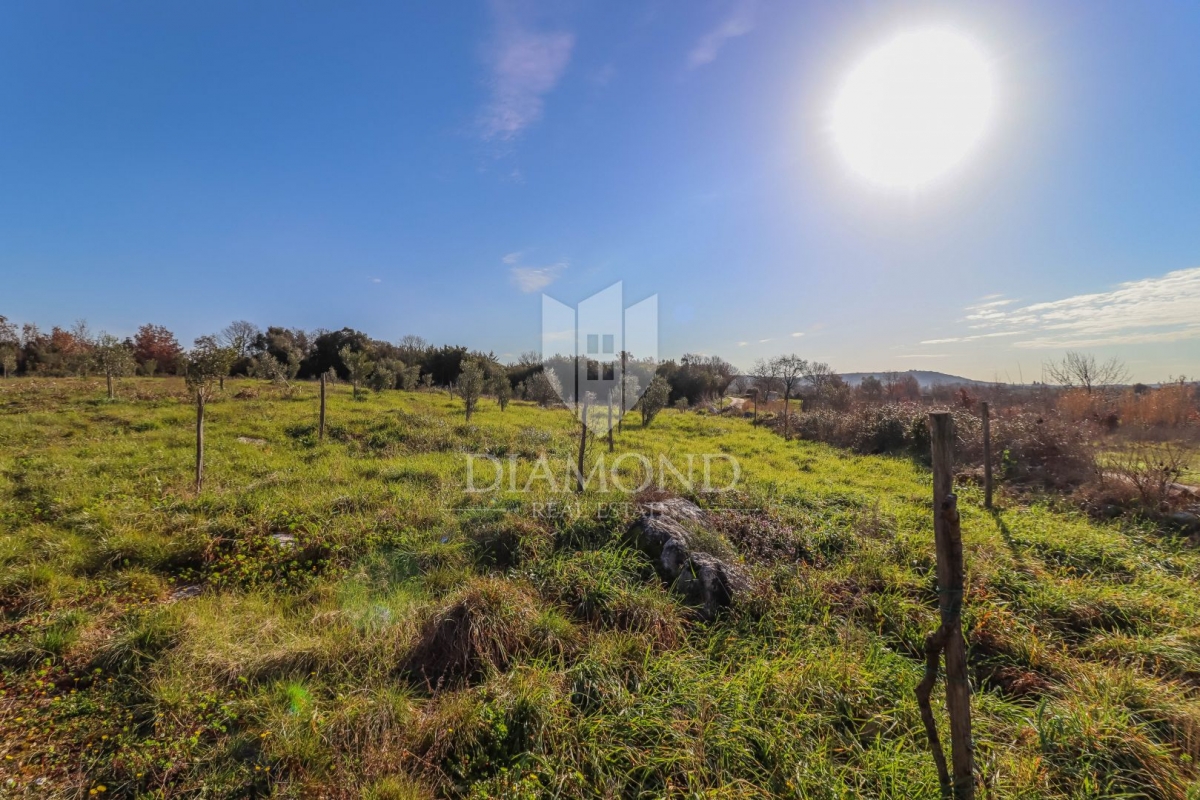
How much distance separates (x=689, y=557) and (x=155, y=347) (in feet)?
132

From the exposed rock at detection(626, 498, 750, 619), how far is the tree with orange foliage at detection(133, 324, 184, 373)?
122ft

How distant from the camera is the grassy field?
7.23ft

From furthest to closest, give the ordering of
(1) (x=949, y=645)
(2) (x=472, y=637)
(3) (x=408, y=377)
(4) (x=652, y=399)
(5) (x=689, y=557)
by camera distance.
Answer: (3) (x=408, y=377), (4) (x=652, y=399), (5) (x=689, y=557), (2) (x=472, y=637), (1) (x=949, y=645)

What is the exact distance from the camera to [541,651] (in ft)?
10.1

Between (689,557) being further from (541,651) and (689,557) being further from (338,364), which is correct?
(338,364)

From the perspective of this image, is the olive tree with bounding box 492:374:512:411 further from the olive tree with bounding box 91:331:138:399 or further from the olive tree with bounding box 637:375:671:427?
the olive tree with bounding box 91:331:138:399

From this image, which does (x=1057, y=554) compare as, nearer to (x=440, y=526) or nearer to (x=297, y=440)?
(x=440, y=526)

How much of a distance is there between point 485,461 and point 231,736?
5.83m

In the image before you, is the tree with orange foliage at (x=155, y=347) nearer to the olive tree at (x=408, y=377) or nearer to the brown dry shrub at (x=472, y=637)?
the olive tree at (x=408, y=377)

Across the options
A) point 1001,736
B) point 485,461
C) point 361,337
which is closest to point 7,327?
point 361,337

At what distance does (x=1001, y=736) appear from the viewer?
7.88 feet

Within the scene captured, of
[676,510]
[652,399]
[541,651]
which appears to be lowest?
[541,651]

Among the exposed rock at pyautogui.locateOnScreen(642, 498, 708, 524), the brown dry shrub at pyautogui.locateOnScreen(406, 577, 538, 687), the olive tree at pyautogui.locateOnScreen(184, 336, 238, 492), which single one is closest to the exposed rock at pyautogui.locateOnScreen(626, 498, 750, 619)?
the exposed rock at pyautogui.locateOnScreen(642, 498, 708, 524)

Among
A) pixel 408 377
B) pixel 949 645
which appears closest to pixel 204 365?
pixel 949 645
